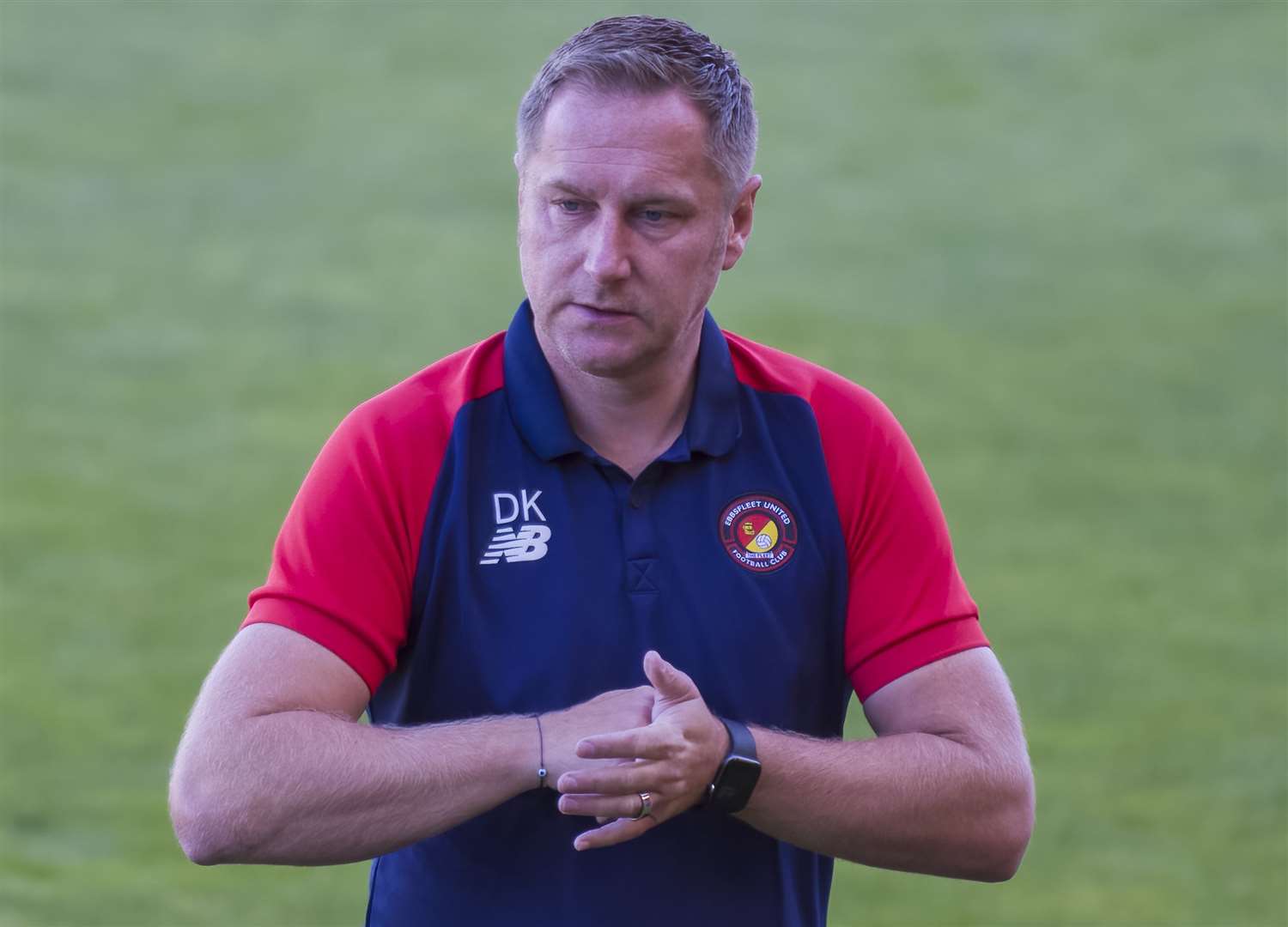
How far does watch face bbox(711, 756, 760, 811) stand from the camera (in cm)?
201

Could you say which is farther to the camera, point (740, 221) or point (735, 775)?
point (740, 221)

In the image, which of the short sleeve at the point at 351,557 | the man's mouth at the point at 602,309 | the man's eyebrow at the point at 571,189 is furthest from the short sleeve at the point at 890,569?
the short sleeve at the point at 351,557

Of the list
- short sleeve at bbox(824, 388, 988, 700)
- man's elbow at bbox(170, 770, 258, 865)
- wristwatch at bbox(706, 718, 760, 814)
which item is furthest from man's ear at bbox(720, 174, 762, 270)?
man's elbow at bbox(170, 770, 258, 865)

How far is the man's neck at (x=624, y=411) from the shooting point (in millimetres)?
2270

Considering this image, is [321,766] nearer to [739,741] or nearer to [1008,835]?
[739,741]

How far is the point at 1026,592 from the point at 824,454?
5972 mm

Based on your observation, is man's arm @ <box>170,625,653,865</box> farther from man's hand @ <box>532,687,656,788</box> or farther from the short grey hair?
the short grey hair

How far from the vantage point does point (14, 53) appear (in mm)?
13352

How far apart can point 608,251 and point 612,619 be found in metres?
0.46

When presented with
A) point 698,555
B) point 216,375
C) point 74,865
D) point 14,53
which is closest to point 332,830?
point 698,555

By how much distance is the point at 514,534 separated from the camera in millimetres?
2166

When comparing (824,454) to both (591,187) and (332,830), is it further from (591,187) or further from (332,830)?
(332,830)

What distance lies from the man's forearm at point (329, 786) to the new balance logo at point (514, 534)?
25 centimetres

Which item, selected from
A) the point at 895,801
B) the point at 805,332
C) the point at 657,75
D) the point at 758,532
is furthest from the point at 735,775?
the point at 805,332
